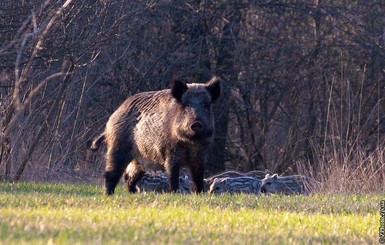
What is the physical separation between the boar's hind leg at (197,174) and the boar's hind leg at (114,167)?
1.01 m

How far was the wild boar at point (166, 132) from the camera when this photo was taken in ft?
40.1

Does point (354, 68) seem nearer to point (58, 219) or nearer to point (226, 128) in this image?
point (226, 128)

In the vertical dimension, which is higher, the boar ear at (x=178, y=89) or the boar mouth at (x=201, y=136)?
the boar ear at (x=178, y=89)

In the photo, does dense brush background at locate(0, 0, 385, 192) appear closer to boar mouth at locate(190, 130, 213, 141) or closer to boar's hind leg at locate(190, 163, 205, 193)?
boar's hind leg at locate(190, 163, 205, 193)

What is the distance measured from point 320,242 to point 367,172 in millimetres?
7910

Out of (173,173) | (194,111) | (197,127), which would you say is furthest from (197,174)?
(194,111)

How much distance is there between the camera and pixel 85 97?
19.3 meters

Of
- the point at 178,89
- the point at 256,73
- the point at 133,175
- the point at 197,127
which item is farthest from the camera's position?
the point at 256,73

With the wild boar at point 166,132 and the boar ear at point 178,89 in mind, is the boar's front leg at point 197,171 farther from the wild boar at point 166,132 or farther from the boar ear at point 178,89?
the boar ear at point 178,89

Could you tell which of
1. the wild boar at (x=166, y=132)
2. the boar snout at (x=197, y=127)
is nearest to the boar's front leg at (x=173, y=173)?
the wild boar at (x=166, y=132)

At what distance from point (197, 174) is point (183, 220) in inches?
189

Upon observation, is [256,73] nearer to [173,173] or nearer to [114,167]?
[114,167]

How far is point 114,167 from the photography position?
41.7ft

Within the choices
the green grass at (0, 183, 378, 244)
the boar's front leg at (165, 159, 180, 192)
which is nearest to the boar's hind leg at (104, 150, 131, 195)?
the boar's front leg at (165, 159, 180, 192)
